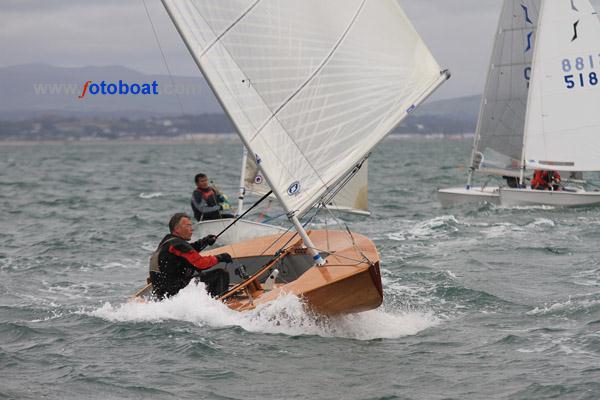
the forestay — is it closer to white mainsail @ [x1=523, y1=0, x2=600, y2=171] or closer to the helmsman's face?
the helmsman's face

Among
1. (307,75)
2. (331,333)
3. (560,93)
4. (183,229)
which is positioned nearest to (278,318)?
(331,333)

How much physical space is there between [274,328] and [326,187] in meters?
1.45

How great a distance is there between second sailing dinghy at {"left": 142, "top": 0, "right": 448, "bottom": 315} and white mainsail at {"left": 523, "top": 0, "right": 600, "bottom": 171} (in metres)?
11.3

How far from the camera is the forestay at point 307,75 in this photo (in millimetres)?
8734

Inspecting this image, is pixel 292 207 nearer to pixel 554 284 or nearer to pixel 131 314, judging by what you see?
pixel 131 314

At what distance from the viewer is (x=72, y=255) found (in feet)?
47.8

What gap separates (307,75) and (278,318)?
2.36m

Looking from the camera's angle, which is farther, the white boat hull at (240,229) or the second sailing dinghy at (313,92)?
the white boat hull at (240,229)

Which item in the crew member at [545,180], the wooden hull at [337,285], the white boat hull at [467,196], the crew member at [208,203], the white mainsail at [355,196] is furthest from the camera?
the crew member at [545,180]

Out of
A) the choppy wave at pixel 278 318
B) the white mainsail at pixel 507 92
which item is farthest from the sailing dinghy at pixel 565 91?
the choppy wave at pixel 278 318

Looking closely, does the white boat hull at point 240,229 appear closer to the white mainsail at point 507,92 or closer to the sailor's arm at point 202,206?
the sailor's arm at point 202,206

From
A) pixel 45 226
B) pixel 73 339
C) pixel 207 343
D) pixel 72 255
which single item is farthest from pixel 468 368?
pixel 45 226

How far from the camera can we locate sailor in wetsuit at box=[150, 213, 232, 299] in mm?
8859

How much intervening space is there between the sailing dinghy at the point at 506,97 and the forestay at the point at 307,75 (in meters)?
11.3
